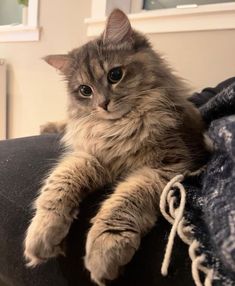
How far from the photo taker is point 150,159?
32.6 inches

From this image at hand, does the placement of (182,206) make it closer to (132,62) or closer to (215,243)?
(215,243)

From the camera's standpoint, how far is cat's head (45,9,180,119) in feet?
3.02

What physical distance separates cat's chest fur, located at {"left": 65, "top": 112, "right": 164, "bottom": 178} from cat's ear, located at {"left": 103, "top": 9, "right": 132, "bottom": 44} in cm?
21

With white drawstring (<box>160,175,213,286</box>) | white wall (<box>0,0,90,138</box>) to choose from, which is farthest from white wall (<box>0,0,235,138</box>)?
white drawstring (<box>160,175,213,286</box>)

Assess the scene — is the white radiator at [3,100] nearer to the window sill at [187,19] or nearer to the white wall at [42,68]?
the white wall at [42,68]

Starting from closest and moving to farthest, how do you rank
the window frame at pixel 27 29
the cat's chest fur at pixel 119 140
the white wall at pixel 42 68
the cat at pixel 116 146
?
the cat at pixel 116 146 < the cat's chest fur at pixel 119 140 < the white wall at pixel 42 68 < the window frame at pixel 27 29

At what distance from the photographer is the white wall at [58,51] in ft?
5.47

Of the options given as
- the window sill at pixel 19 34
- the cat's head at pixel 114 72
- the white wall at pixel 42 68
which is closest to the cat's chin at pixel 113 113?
the cat's head at pixel 114 72

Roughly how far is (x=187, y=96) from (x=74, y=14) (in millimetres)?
1415

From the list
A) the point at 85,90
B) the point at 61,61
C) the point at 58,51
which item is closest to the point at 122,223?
the point at 85,90

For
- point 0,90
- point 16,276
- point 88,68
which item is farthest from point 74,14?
point 16,276

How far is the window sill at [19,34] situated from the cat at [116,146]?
1.48 metres

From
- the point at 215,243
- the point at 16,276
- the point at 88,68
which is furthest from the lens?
the point at 88,68

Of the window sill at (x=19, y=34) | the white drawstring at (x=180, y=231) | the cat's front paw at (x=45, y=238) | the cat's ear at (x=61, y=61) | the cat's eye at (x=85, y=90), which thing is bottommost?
the cat's front paw at (x=45, y=238)
